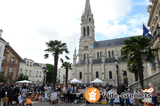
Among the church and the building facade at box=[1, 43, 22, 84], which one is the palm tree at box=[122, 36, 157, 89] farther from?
the building facade at box=[1, 43, 22, 84]

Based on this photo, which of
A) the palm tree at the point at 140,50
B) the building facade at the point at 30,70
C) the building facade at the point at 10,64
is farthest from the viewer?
the building facade at the point at 30,70

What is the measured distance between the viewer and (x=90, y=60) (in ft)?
125

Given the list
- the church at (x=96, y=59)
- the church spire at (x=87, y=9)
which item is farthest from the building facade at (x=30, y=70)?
the church spire at (x=87, y=9)

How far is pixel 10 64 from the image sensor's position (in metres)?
26.2

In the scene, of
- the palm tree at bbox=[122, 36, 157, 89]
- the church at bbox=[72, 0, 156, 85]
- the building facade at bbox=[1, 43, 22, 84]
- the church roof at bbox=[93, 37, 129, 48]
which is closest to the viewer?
the palm tree at bbox=[122, 36, 157, 89]

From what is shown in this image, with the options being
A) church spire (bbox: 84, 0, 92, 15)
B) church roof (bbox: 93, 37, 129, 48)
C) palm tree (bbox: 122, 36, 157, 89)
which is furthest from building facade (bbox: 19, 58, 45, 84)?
church spire (bbox: 84, 0, 92, 15)

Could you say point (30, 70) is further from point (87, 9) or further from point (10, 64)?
point (87, 9)

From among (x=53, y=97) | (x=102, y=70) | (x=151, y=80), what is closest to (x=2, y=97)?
(x=53, y=97)

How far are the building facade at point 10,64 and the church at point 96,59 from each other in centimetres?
1917

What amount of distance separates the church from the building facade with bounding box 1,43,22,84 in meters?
19.2

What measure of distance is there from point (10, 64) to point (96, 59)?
26485mm

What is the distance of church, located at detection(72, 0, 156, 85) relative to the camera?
1321 inches

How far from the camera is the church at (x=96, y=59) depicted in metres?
33.6

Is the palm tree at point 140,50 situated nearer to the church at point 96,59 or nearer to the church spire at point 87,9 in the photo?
the church at point 96,59
